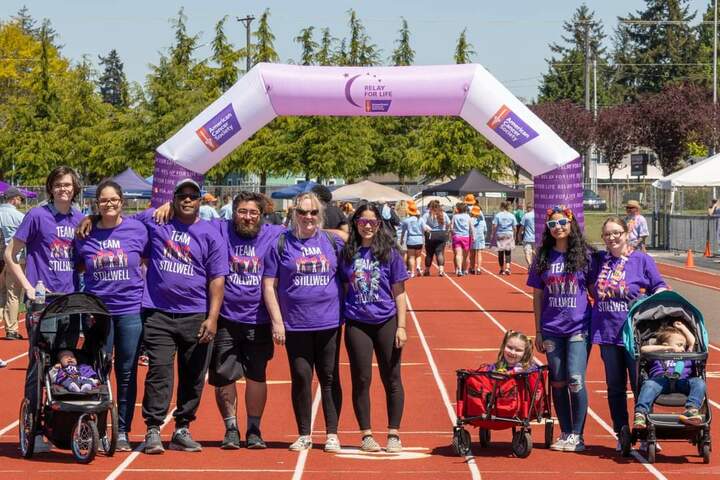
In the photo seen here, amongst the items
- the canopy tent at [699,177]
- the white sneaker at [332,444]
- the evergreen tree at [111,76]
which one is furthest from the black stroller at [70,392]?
the evergreen tree at [111,76]

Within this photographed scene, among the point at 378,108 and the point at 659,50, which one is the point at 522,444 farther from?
the point at 659,50

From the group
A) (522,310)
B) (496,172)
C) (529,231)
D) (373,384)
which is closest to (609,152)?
(496,172)

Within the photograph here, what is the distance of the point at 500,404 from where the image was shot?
30.9 ft

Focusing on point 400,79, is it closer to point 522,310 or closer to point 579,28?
point 522,310

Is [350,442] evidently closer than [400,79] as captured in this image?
Yes

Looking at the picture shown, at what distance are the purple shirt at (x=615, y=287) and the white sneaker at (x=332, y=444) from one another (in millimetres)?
1902

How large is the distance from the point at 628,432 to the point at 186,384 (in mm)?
2993

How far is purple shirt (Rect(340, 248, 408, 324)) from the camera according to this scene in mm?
9500

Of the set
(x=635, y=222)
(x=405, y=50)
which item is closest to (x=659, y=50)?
(x=405, y=50)

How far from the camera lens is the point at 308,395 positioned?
31.6 ft

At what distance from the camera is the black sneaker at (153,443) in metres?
9.41

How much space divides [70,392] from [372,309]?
2.07 metres

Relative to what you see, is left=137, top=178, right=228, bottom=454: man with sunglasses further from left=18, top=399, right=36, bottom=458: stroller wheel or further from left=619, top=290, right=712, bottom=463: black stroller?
left=619, top=290, right=712, bottom=463: black stroller

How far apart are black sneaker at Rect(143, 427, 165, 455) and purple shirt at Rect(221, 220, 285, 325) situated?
0.92 meters
